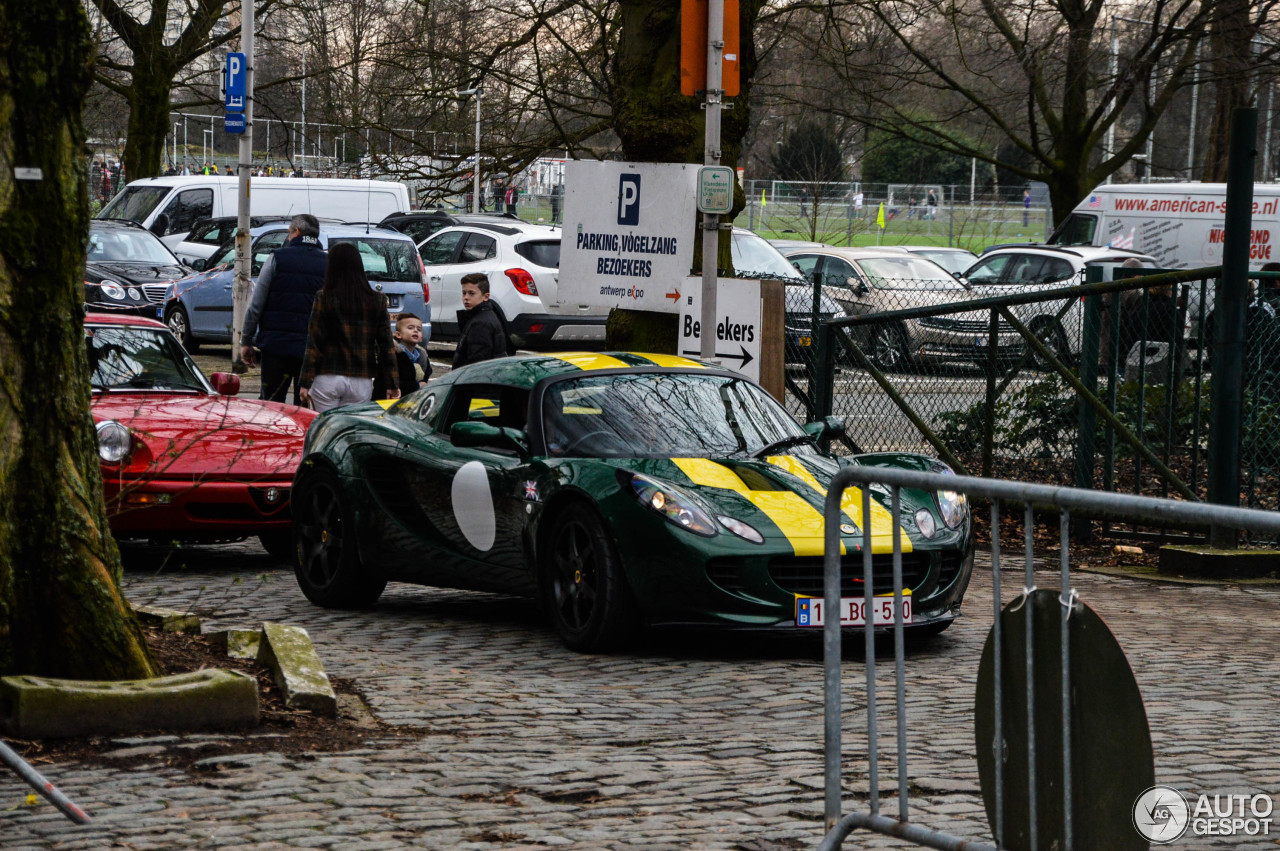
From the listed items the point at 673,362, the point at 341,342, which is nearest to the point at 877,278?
the point at 341,342

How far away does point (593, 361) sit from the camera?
8.71 meters

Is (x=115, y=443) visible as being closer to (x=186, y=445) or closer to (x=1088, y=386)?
(x=186, y=445)

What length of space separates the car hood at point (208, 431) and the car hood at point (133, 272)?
13799mm

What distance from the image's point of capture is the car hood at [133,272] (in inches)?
941

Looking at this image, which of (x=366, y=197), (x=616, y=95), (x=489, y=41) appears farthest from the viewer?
(x=366, y=197)

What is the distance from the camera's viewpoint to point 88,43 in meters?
5.94

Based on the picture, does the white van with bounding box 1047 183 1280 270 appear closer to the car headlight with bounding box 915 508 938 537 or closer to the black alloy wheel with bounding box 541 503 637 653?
the car headlight with bounding box 915 508 938 537

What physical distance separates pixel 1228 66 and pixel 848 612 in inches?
834

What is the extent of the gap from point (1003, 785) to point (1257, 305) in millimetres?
8079

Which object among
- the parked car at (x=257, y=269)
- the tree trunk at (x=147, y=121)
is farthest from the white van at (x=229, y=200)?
the tree trunk at (x=147, y=121)

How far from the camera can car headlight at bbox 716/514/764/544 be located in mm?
7395

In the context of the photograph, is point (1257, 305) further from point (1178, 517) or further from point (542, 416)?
point (1178, 517)

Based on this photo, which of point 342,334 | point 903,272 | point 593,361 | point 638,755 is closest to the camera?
point 638,755

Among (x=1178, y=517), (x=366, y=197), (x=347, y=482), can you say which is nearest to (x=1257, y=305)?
(x=347, y=482)
